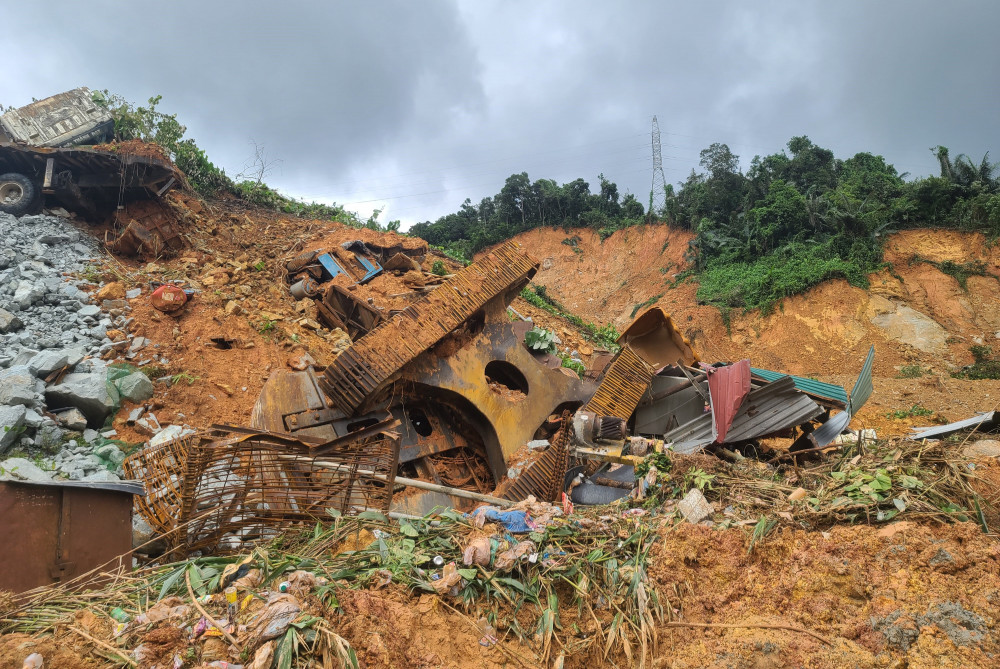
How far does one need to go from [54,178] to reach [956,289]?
74.2 feet

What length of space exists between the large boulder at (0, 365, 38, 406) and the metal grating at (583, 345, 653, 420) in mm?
5287

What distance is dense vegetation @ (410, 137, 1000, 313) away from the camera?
60.1ft

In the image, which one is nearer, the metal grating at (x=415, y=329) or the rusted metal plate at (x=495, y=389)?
the metal grating at (x=415, y=329)

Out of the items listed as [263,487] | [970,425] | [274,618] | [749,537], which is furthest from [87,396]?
[970,425]

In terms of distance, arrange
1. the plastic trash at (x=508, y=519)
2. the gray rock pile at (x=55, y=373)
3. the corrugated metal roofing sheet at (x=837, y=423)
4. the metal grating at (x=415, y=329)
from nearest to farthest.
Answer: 1. the plastic trash at (x=508, y=519)
2. the metal grating at (x=415, y=329)
3. the gray rock pile at (x=55, y=373)
4. the corrugated metal roofing sheet at (x=837, y=423)

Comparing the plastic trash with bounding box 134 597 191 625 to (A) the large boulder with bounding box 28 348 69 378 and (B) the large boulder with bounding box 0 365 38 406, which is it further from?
(A) the large boulder with bounding box 28 348 69 378

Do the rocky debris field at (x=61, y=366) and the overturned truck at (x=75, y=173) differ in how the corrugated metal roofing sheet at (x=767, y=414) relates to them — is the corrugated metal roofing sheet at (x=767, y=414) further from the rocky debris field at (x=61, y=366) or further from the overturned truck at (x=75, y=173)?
the overturned truck at (x=75, y=173)

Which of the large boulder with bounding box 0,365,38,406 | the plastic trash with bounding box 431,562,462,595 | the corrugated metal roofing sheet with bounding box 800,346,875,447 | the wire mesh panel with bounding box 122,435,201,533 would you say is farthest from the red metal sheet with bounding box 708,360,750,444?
the large boulder with bounding box 0,365,38,406

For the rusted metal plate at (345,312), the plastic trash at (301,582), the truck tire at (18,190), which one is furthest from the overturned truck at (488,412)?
the truck tire at (18,190)

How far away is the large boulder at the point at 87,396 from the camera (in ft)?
18.6

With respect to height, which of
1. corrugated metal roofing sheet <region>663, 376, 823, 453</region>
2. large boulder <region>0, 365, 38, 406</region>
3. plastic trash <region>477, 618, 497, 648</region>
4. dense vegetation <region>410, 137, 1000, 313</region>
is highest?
dense vegetation <region>410, 137, 1000, 313</region>

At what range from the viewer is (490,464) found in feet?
18.5

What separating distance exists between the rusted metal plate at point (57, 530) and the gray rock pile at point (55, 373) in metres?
0.79

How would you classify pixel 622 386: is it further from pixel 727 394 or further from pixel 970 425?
pixel 970 425
